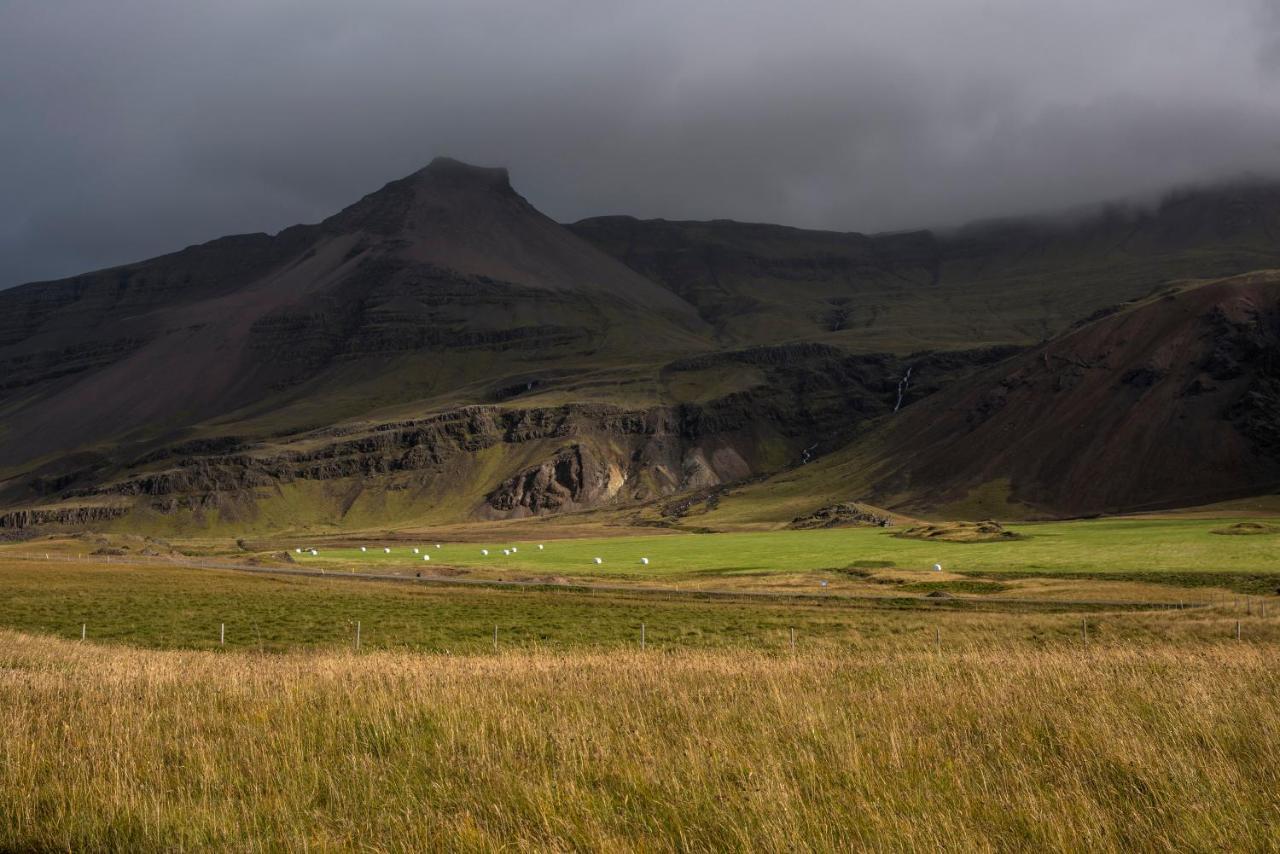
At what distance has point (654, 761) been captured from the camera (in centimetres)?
1105

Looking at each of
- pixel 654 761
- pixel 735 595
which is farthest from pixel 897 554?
pixel 654 761

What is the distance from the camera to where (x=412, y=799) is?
33.2 feet

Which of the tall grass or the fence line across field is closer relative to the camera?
the tall grass

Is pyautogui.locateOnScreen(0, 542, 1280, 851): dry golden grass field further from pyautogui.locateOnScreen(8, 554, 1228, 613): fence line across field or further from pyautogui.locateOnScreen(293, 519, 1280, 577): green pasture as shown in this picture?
pyautogui.locateOnScreen(293, 519, 1280, 577): green pasture

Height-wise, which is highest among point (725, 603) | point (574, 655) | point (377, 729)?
point (377, 729)

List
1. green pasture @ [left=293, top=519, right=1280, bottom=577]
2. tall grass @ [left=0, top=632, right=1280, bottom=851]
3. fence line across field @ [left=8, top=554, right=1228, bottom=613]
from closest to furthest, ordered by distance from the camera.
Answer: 1. tall grass @ [left=0, top=632, right=1280, bottom=851]
2. fence line across field @ [left=8, top=554, right=1228, bottom=613]
3. green pasture @ [left=293, top=519, right=1280, bottom=577]

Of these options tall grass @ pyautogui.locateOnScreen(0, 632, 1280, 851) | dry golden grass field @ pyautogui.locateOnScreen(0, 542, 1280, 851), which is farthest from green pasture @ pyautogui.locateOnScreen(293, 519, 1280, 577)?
tall grass @ pyautogui.locateOnScreen(0, 632, 1280, 851)

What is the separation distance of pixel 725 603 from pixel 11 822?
54421 millimetres

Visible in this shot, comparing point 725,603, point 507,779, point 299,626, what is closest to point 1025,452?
point 725,603

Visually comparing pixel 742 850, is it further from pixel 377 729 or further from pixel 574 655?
pixel 574 655

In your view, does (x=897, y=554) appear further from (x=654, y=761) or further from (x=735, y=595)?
(x=654, y=761)

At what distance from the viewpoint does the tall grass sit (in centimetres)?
894

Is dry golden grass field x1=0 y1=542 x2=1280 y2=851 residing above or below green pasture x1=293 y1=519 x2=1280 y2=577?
above

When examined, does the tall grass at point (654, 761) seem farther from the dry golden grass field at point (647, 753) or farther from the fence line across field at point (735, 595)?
the fence line across field at point (735, 595)
